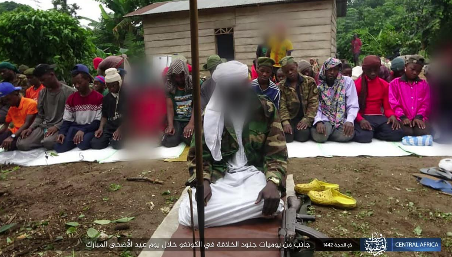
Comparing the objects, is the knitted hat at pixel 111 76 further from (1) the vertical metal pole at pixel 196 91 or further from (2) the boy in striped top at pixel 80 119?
(1) the vertical metal pole at pixel 196 91

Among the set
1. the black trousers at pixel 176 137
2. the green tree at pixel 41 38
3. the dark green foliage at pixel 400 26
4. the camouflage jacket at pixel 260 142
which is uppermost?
the dark green foliage at pixel 400 26

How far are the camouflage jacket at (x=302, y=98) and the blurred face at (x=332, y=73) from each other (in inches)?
9.3

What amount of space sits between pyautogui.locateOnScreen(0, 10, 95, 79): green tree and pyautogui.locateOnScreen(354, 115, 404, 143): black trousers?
612 cm

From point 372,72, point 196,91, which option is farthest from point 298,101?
point 196,91

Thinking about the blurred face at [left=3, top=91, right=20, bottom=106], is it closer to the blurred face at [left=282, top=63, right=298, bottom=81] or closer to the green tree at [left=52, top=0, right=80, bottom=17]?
the blurred face at [left=282, top=63, right=298, bottom=81]

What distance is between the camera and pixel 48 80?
5293 mm

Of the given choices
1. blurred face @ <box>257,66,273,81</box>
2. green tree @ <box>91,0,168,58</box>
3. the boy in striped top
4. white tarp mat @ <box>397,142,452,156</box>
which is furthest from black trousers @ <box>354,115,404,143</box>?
green tree @ <box>91,0,168,58</box>

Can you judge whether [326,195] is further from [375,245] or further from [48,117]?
[48,117]

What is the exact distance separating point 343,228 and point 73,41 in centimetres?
679

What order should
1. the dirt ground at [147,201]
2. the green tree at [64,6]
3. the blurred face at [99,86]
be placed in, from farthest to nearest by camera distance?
the green tree at [64,6] < the blurred face at [99,86] < the dirt ground at [147,201]

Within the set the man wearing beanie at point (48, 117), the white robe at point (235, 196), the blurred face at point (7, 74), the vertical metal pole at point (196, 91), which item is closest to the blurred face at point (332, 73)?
the white robe at point (235, 196)

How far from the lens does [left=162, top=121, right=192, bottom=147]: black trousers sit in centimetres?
522

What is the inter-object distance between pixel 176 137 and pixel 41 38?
3903 millimetres

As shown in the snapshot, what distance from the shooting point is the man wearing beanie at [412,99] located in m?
4.73
